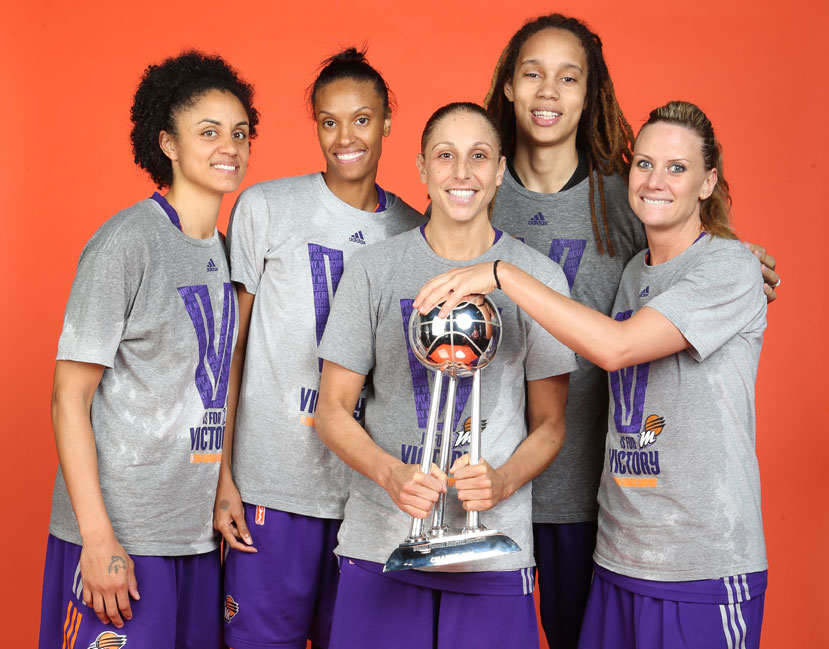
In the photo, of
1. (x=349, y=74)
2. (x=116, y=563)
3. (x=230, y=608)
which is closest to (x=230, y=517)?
(x=230, y=608)

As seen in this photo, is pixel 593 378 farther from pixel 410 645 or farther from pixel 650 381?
pixel 410 645

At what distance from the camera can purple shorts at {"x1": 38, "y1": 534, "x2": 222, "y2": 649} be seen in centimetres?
248

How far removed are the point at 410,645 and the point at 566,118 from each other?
1.60 metres

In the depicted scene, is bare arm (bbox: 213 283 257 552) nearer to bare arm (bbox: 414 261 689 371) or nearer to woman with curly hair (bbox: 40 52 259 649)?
woman with curly hair (bbox: 40 52 259 649)

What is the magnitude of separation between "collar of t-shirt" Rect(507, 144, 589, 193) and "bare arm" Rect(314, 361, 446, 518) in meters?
0.93

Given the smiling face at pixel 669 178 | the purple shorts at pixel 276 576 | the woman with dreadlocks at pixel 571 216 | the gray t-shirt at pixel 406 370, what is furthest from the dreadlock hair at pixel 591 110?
the purple shorts at pixel 276 576

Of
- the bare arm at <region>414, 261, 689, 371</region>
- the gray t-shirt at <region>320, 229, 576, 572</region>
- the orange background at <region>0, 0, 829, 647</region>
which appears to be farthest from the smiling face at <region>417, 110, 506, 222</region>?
the orange background at <region>0, 0, 829, 647</region>

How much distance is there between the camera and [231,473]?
2898 mm

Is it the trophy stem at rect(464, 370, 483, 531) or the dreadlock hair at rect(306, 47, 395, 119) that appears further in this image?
the dreadlock hair at rect(306, 47, 395, 119)

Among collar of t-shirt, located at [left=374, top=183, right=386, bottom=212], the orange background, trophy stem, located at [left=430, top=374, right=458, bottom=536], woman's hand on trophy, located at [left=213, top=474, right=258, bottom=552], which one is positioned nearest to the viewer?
trophy stem, located at [left=430, top=374, right=458, bottom=536]

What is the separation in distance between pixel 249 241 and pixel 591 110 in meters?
1.17

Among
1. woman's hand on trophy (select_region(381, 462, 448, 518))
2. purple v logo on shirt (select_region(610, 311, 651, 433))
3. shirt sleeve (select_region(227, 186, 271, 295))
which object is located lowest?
woman's hand on trophy (select_region(381, 462, 448, 518))

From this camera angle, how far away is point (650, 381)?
8.46 ft

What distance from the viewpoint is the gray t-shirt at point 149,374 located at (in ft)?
8.05
